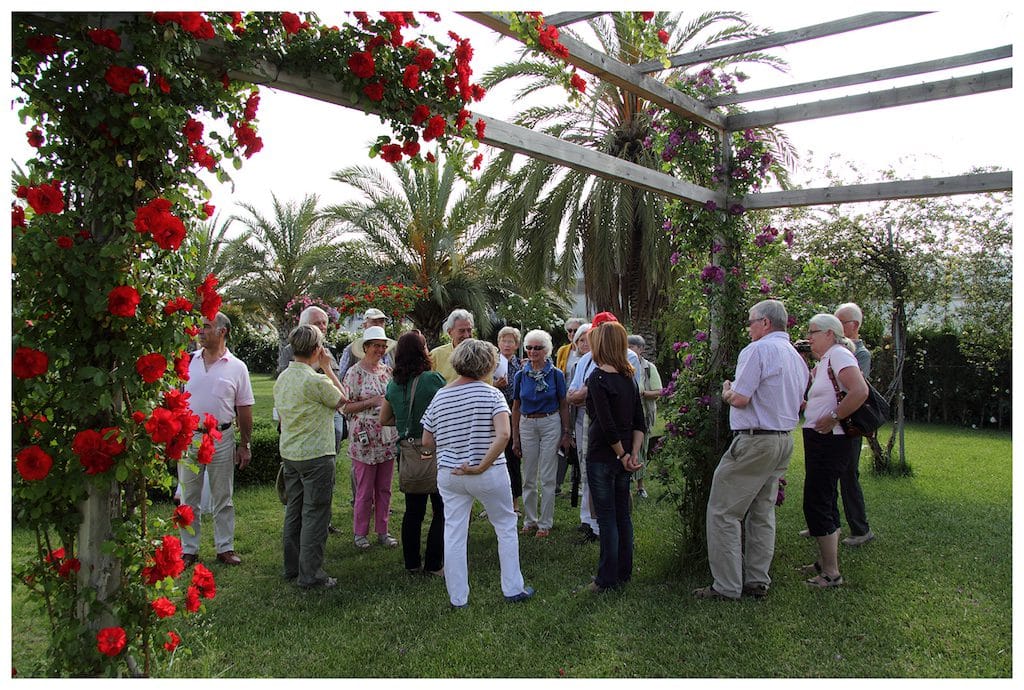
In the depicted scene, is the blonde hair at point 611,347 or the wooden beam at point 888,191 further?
the wooden beam at point 888,191

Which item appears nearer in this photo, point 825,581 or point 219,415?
point 825,581

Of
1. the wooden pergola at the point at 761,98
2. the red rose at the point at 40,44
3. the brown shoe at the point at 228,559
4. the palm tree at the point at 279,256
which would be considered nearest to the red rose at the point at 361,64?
the wooden pergola at the point at 761,98

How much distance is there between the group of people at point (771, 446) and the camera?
4.55 m

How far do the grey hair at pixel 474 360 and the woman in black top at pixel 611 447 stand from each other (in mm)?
736

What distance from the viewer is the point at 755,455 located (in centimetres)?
460

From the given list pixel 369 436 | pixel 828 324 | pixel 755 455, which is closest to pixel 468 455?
pixel 369 436

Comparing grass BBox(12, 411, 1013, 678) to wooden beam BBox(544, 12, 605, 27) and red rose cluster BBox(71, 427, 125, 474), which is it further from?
wooden beam BBox(544, 12, 605, 27)

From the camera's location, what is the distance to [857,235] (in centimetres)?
1189

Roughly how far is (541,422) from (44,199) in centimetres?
429

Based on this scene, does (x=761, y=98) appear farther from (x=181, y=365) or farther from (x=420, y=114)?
(x=181, y=365)

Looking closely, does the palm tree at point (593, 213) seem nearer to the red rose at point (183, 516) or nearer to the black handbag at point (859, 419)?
the black handbag at point (859, 419)

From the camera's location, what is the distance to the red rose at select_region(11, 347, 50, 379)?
270cm

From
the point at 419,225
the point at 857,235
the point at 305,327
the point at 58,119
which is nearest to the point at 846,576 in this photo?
the point at 305,327

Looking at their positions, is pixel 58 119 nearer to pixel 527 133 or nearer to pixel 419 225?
pixel 527 133
